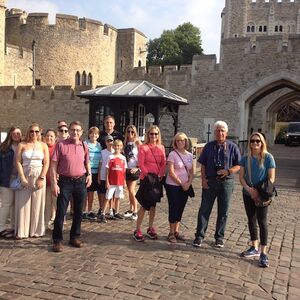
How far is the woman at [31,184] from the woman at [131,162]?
180 cm

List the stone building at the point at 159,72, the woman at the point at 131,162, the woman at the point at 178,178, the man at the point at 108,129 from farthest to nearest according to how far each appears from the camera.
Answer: the stone building at the point at 159,72 → the man at the point at 108,129 → the woman at the point at 131,162 → the woman at the point at 178,178

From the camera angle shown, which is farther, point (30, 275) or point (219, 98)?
point (219, 98)

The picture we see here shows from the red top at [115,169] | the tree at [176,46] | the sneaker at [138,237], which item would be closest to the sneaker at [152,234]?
the sneaker at [138,237]

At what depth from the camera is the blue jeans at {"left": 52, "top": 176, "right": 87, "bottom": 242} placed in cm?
529

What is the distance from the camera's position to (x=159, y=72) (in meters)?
29.1

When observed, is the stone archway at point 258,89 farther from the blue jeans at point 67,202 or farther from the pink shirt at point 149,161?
the blue jeans at point 67,202

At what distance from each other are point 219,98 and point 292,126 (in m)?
Answer: 13.7

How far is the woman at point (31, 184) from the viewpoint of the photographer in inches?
224

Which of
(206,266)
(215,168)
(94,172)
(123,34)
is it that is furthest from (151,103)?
(123,34)

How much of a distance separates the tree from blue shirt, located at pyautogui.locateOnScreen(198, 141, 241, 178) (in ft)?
158

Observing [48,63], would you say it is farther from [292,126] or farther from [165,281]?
[165,281]

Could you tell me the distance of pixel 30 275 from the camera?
4398 millimetres

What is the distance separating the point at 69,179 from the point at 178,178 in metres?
1.46

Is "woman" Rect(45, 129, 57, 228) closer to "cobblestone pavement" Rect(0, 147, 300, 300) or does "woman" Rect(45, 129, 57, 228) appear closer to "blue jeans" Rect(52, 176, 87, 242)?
"cobblestone pavement" Rect(0, 147, 300, 300)
